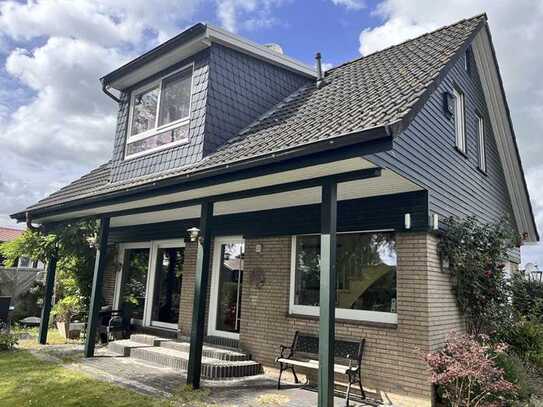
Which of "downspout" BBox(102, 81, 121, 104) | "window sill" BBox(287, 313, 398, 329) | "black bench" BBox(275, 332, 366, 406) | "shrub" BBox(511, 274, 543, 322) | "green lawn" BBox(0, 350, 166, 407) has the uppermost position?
"downspout" BBox(102, 81, 121, 104)

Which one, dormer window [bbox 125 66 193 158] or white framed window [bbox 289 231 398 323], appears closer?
white framed window [bbox 289 231 398 323]

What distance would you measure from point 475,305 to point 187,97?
6.81m

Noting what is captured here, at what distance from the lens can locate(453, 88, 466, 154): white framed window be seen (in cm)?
840

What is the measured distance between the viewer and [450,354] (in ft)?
18.0

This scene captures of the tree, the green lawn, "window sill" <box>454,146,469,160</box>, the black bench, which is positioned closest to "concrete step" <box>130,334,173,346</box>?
the green lawn

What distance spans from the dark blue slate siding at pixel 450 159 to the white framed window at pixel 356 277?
110 centimetres

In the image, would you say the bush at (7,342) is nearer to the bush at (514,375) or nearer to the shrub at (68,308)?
the shrub at (68,308)

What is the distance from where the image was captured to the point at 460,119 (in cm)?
859

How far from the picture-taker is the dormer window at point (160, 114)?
810 cm

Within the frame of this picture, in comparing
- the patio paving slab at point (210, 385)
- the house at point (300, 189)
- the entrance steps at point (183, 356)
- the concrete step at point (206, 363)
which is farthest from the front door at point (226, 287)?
the patio paving slab at point (210, 385)

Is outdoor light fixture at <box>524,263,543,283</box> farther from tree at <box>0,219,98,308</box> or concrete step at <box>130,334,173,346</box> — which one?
tree at <box>0,219,98,308</box>

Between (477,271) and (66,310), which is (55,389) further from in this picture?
(477,271)

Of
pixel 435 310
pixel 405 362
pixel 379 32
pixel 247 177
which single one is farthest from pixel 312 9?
pixel 405 362

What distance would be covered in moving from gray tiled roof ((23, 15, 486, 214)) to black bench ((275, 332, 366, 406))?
3229mm
